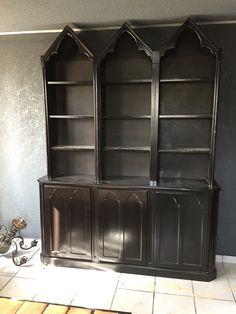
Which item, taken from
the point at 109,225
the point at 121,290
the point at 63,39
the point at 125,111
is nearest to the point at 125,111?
the point at 125,111

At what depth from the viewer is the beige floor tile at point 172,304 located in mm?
2102

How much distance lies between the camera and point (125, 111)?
2.73 metres

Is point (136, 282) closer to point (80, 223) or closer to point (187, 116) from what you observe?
point (80, 223)

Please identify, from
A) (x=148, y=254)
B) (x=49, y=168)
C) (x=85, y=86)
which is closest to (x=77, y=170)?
(x=49, y=168)

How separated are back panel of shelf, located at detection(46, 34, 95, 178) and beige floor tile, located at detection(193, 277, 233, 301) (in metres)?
1.47

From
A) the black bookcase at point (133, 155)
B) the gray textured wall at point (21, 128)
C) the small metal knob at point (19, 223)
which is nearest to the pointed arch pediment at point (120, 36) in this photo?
the black bookcase at point (133, 155)

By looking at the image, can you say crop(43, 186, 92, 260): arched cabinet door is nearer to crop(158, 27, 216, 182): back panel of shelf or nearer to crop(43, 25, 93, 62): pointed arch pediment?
crop(158, 27, 216, 182): back panel of shelf

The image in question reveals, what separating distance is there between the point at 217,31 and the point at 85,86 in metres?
1.35

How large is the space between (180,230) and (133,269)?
0.59 meters

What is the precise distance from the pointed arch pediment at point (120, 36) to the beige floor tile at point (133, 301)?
2035 millimetres

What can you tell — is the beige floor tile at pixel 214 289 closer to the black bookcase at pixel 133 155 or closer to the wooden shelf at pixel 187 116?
the black bookcase at pixel 133 155

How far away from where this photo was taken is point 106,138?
9.12 ft

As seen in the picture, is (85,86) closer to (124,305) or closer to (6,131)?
(6,131)

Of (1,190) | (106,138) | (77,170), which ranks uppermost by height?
(106,138)
